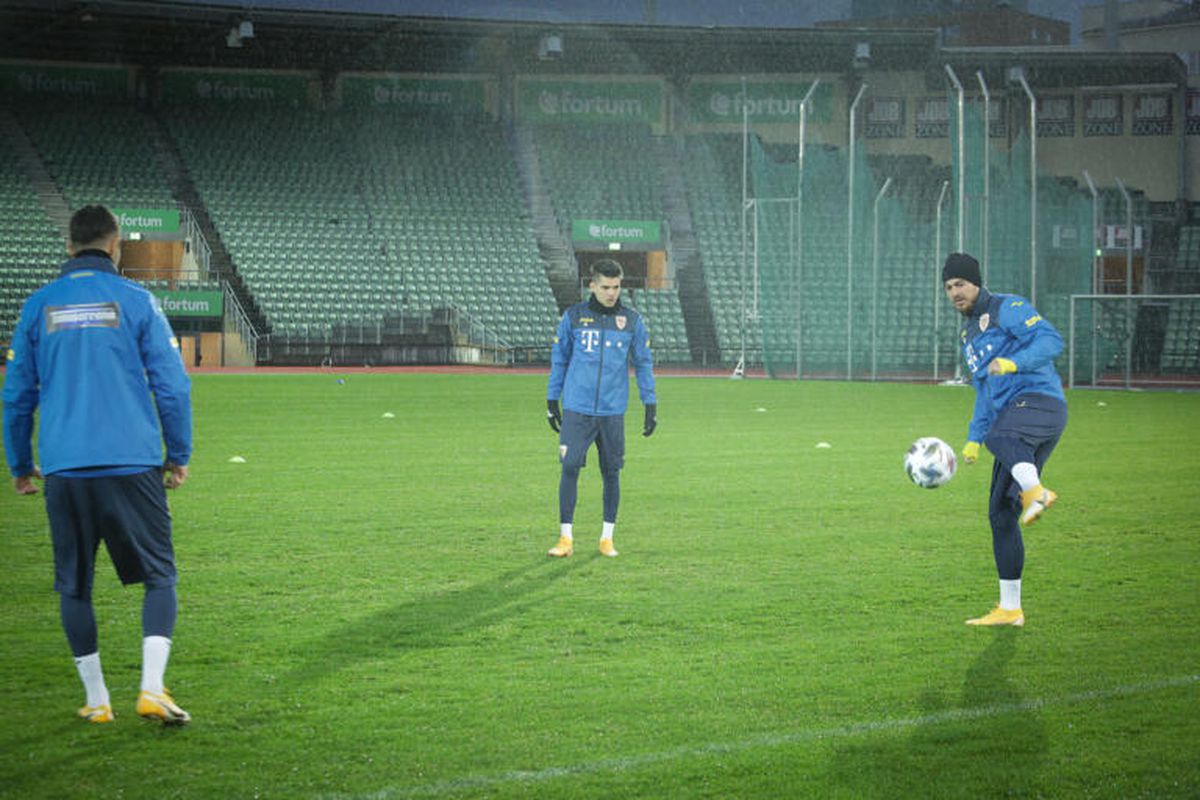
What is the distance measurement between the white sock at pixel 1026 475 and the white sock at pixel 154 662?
4.39m

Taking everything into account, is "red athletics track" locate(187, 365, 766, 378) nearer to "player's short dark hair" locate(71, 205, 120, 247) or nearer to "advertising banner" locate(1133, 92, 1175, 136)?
"advertising banner" locate(1133, 92, 1175, 136)

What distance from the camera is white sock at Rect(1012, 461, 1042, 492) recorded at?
7371 millimetres

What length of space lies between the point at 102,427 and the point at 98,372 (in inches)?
8.8

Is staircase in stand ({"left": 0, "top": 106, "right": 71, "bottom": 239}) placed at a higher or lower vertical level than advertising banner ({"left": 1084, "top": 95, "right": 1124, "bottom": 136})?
lower

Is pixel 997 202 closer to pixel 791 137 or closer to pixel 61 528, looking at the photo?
pixel 791 137

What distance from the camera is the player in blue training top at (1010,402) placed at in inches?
298

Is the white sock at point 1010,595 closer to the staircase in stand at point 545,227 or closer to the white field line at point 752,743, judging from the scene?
the white field line at point 752,743

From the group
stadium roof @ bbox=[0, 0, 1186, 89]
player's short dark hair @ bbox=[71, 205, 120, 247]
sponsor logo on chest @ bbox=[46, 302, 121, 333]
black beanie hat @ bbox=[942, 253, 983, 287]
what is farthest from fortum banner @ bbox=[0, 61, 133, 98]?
sponsor logo on chest @ bbox=[46, 302, 121, 333]

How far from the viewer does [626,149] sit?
53844 millimetres

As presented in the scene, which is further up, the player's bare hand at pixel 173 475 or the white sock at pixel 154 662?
the player's bare hand at pixel 173 475

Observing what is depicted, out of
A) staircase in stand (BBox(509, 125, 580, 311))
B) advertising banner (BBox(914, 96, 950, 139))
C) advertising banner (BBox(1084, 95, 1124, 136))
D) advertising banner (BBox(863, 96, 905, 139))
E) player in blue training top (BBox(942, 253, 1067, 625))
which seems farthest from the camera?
Answer: advertising banner (BBox(863, 96, 905, 139))

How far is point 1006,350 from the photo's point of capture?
781 cm

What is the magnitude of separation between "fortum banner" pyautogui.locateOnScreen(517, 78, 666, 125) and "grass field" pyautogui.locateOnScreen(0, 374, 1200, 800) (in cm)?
4112

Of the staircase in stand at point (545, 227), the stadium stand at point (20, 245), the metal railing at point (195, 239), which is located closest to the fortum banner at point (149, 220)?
the metal railing at point (195, 239)
